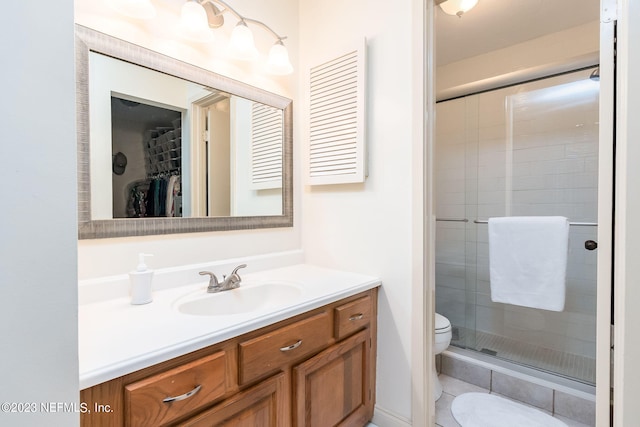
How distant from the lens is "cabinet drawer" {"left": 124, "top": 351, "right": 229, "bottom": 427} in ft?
2.38

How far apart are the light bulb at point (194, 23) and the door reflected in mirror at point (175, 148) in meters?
0.20

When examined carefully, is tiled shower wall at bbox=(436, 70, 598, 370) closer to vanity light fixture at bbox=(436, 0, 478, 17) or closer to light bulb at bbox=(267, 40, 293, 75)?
vanity light fixture at bbox=(436, 0, 478, 17)

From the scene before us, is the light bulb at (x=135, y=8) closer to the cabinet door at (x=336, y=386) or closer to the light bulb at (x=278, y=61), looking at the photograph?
the light bulb at (x=278, y=61)

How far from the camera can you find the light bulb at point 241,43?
1.46 m

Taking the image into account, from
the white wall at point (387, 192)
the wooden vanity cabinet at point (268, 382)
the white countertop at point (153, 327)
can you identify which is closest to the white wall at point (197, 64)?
the white countertop at point (153, 327)

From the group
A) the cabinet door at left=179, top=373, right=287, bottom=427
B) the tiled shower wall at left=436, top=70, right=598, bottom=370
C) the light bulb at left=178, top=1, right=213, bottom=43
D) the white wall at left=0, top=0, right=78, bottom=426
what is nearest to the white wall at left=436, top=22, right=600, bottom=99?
the tiled shower wall at left=436, top=70, right=598, bottom=370

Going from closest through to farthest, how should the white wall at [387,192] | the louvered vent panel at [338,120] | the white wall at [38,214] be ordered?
the white wall at [38,214], the white wall at [387,192], the louvered vent panel at [338,120]

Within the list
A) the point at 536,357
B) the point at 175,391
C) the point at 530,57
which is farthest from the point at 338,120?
the point at 536,357

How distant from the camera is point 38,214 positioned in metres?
0.45

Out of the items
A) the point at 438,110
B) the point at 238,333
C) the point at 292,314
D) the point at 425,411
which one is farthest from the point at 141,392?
the point at 438,110

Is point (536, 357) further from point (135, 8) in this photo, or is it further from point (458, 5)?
point (135, 8)

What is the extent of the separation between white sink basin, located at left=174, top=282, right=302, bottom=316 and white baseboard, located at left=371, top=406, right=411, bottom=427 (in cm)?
76

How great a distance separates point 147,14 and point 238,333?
1237mm

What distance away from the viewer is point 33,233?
447 mm
